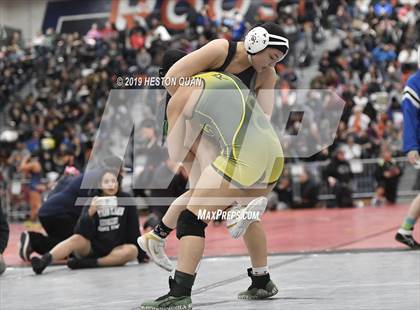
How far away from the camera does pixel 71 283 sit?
6.55 meters

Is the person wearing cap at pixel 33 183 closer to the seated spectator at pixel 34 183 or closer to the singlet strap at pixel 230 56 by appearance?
the seated spectator at pixel 34 183

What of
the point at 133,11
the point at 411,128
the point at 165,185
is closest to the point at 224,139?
the point at 411,128

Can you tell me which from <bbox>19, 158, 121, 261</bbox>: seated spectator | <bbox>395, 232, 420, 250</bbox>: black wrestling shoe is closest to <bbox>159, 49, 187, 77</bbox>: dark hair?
<bbox>395, 232, 420, 250</bbox>: black wrestling shoe

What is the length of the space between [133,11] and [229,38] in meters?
9.36

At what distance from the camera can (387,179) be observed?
15539 mm

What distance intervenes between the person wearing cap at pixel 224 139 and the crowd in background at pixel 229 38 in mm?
7046

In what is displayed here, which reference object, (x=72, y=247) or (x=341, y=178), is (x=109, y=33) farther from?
(x=72, y=247)

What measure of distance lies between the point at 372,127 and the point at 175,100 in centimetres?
1202

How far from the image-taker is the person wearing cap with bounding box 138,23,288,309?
4672mm

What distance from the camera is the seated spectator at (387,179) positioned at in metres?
15.5

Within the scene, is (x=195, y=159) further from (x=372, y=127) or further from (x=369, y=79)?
(x=369, y=79)

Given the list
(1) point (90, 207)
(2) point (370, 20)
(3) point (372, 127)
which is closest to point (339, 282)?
(1) point (90, 207)

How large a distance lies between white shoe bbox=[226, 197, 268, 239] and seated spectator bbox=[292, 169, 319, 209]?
11.3 meters

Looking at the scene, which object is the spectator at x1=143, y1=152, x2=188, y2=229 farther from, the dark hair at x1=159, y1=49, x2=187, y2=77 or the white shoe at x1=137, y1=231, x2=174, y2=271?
the white shoe at x1=137, y1=231, x2=174, y2=271
